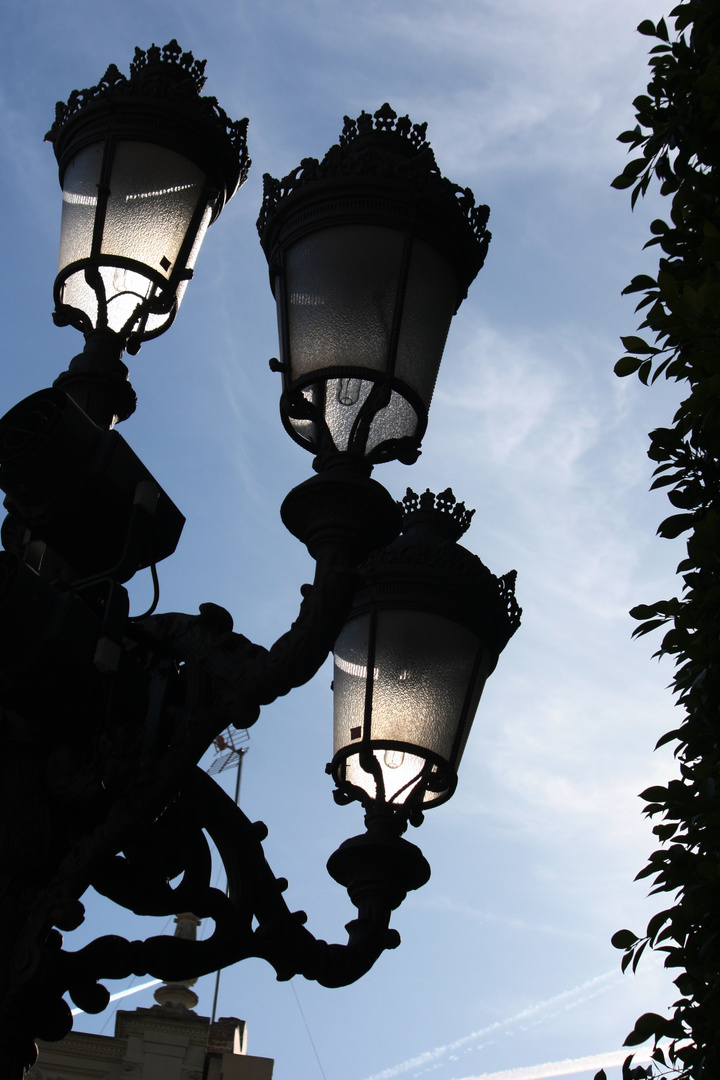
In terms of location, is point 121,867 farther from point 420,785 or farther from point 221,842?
point 420,785

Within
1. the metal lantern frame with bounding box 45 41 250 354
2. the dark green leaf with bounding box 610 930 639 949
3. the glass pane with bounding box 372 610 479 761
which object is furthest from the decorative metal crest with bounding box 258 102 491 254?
the dark green leaf with bounding box 610 930 639 949

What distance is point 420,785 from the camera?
416 cm

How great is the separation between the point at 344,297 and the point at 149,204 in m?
0.85

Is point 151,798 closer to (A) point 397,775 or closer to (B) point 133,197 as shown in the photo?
(A) point 397,775

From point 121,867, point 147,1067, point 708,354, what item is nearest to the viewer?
point 708,354

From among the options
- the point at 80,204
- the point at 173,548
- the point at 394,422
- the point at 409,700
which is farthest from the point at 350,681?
the point at 80,204

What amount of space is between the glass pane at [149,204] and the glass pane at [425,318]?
2.80 ft

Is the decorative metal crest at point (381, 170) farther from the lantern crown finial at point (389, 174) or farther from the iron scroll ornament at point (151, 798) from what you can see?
the iron scroll ornament at point (151, 798)

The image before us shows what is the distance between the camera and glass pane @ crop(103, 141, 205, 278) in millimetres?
3668

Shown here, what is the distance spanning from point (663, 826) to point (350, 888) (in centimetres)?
141

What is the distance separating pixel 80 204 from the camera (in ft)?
12.3

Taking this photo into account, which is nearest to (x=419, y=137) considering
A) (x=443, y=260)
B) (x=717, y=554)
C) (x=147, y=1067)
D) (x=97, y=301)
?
(x=443, y=260)

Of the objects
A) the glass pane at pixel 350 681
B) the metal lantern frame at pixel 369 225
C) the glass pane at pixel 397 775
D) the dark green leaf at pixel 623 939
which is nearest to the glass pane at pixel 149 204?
the metal lantern frame at pixel 369 225

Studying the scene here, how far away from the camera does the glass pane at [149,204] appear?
3.67 m
